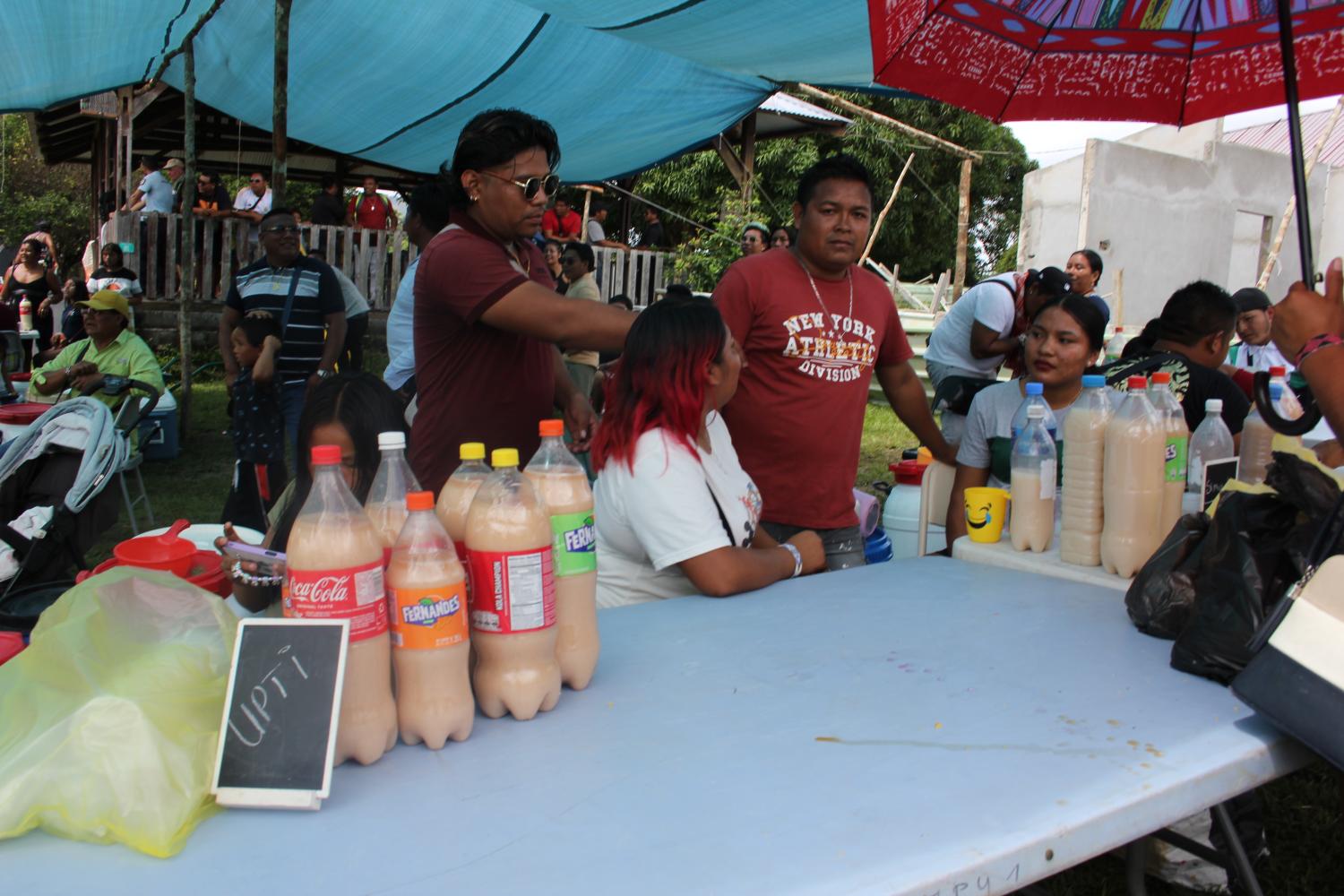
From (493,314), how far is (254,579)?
94 centimetres

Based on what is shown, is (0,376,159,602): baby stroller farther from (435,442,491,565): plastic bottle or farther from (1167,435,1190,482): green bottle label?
(1167,435,1190,482): green bottle label

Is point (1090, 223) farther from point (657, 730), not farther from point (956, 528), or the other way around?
point (657, 730)

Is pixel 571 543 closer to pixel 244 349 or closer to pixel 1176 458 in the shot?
pixel 1176 458

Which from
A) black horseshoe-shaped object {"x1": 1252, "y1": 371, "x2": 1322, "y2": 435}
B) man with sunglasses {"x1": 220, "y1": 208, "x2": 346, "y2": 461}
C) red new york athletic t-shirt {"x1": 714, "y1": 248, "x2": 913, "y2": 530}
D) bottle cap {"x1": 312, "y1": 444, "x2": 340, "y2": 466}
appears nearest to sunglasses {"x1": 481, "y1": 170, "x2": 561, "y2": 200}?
red new york athletic t-shirt {"x1": 714, "y1": 248, "x2": 913, "y2": 530}

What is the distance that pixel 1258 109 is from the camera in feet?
11.0

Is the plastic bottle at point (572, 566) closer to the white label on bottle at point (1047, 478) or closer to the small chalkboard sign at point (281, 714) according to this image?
the small chalkboard sign at point (281, 714)

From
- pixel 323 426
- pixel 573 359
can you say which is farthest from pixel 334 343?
pixel 323 426

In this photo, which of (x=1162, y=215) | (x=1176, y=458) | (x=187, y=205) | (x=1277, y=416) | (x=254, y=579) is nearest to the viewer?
(x=254, y=579)

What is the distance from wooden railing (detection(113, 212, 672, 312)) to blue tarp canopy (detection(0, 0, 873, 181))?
2.68 metres

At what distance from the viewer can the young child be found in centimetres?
517

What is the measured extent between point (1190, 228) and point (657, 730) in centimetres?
1665

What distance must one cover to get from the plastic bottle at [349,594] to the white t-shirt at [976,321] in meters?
4.33

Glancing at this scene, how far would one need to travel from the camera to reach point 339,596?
1384mm

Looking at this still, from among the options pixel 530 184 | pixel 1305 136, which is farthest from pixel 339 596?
pixel 1305 136
